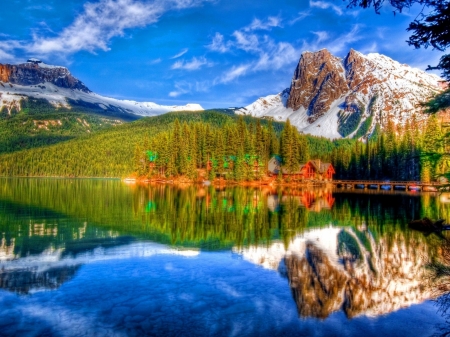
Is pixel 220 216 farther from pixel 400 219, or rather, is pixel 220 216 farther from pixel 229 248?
pixel 400 219

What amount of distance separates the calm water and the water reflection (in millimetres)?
78

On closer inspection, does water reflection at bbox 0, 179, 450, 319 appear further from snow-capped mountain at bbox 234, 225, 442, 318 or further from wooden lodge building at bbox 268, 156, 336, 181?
wooden lodge building at bbox 268, 156, 336, 181

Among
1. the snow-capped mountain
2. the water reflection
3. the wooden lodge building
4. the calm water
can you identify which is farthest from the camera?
the wooden lodge building

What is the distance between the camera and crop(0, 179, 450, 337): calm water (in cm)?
1164

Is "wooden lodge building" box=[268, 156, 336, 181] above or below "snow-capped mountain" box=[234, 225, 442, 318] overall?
above

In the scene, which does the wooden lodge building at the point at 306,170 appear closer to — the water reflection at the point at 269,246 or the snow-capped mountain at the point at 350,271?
the water reflection at the point at 269,246

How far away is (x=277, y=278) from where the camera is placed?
16.4 metres

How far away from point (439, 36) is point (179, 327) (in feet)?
35.9

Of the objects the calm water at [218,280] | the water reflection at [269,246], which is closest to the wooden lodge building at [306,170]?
the water reflection at [269,246]

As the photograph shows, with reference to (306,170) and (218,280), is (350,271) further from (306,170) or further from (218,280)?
(306,170)

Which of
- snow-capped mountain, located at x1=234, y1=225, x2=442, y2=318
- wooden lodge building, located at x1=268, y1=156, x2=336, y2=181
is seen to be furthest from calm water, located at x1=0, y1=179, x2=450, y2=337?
wooden lodge building, located at x1=268, y1=156, x2=336, y2=181

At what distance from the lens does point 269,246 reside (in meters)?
22.4

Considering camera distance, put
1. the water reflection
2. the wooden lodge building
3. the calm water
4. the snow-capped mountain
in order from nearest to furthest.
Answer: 1. the calm water
2. the snow-capped mountain
3. the water reflection
4. the wooden lodge building

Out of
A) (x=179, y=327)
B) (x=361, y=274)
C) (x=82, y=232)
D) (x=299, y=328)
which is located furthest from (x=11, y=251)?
(x=361, y=274)
